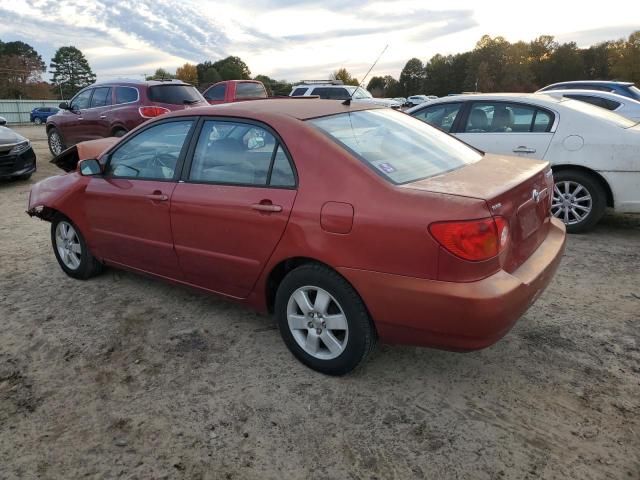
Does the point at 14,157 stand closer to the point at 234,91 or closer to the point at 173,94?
the point at 173,94

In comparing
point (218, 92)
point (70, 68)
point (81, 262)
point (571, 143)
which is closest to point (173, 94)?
point (218, 92)

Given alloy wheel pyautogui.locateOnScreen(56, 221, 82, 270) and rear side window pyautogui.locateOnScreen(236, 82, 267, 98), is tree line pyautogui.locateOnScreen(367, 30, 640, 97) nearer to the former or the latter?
rear side window pyautogui.locateOnScreen(236, 82, 267, 98)

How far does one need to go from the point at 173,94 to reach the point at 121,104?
104 centimetres

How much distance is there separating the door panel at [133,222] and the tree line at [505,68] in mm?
72883

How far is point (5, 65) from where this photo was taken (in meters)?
58.8

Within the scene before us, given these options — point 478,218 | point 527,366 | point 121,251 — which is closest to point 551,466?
point 527,366

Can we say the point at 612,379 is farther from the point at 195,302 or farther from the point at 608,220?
the point at 608,220

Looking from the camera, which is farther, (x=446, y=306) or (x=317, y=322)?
(x=317, y=322)

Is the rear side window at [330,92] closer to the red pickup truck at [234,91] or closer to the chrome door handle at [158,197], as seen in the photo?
the red pickup truck at [234,91]

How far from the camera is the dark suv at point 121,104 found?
9711 mm

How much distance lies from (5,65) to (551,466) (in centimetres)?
7093

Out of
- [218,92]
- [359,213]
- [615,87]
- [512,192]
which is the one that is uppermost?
[615,87]

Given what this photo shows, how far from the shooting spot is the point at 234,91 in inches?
543

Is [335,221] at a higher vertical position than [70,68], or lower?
lower
